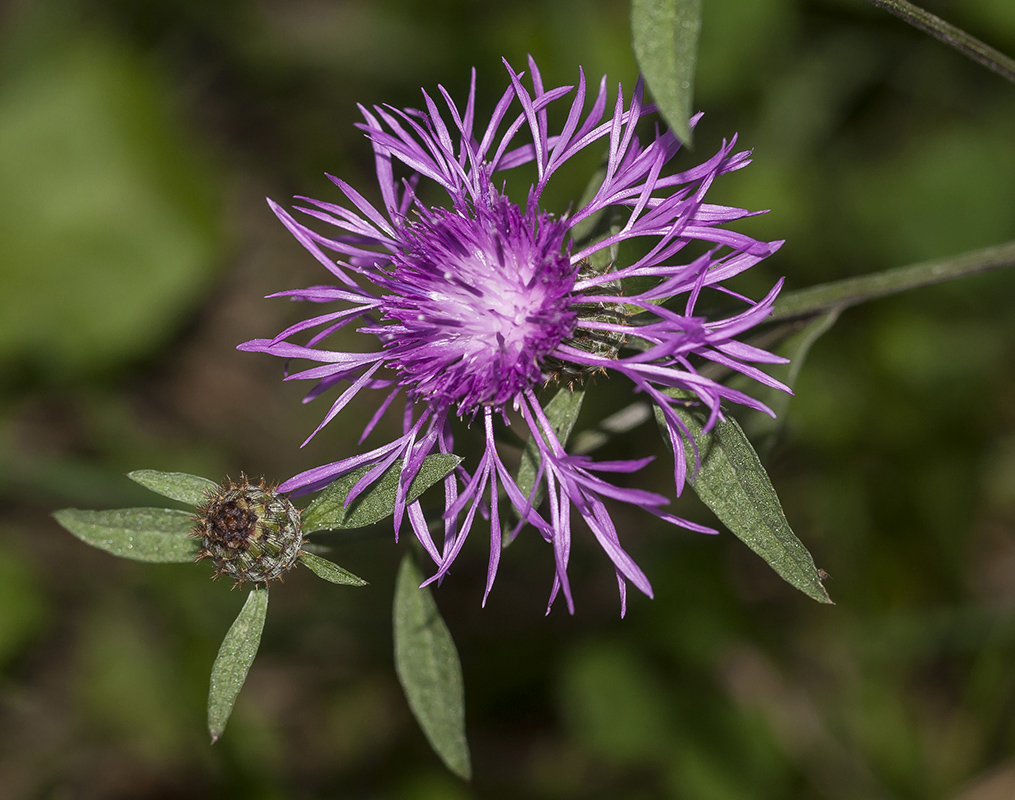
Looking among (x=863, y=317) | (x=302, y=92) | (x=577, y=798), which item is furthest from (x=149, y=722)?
(x=863, y=317)

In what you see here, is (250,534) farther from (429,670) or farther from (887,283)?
(887,283)

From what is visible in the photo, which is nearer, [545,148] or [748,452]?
[748,452]

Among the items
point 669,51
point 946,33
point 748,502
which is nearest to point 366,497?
point 748,502

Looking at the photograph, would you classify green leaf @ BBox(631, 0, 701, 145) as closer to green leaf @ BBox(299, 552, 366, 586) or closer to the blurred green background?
green leaf @ BBox(299, 552, 366, 586)

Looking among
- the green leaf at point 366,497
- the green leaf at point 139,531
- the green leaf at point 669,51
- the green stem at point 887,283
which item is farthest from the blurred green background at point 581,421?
the green leaf at point 669,51

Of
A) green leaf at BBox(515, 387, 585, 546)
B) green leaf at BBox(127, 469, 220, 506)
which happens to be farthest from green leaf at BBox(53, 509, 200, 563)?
green leaf at BBox(515, 387, 585, 546)

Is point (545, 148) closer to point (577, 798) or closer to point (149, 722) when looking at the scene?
point (577, 798)

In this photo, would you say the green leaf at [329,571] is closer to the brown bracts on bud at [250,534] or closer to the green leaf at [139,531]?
the brown bracts on bud at [250,534]
